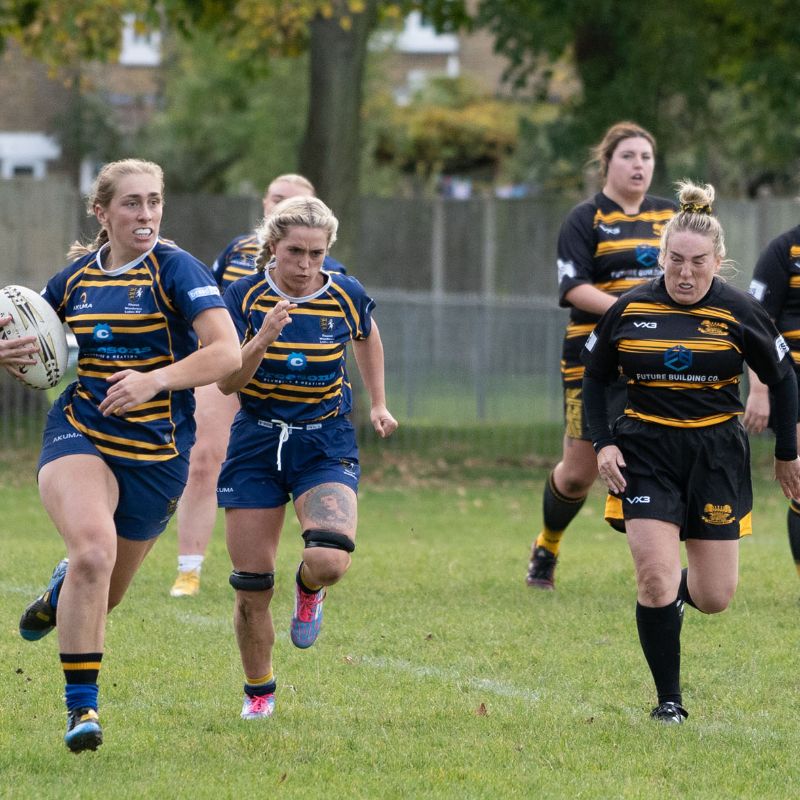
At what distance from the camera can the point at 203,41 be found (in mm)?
28453

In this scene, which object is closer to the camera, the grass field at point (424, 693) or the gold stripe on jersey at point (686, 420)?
the grass field at point (424, 693)

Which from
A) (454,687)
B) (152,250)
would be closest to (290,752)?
(454,687)

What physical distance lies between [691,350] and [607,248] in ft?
8.55

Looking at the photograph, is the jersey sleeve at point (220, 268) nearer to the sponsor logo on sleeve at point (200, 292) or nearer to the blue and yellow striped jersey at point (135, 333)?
the blue and yellow striped jersey at point (135, 333)

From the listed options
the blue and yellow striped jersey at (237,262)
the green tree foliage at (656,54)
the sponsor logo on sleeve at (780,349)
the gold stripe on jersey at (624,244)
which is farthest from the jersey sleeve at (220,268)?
the green tree foliage at (656,54)

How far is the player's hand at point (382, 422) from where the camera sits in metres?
6.36

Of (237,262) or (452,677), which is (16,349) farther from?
(237,262)

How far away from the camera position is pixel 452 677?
6875 mm

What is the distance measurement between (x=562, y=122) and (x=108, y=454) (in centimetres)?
1462

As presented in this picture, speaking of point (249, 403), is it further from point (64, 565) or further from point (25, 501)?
point (25, 501)

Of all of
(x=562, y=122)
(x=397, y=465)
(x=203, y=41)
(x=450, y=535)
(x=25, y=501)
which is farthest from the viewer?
(x=203, y=41)

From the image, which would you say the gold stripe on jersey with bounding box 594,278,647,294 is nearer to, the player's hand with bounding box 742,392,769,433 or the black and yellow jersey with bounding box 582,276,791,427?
the player's hand with bounding box 742,392,769,433

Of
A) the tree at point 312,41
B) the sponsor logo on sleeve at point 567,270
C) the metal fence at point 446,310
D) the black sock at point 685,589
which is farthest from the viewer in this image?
the metal fence at point 446,310

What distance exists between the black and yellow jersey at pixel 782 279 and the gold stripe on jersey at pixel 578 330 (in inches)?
38.1
